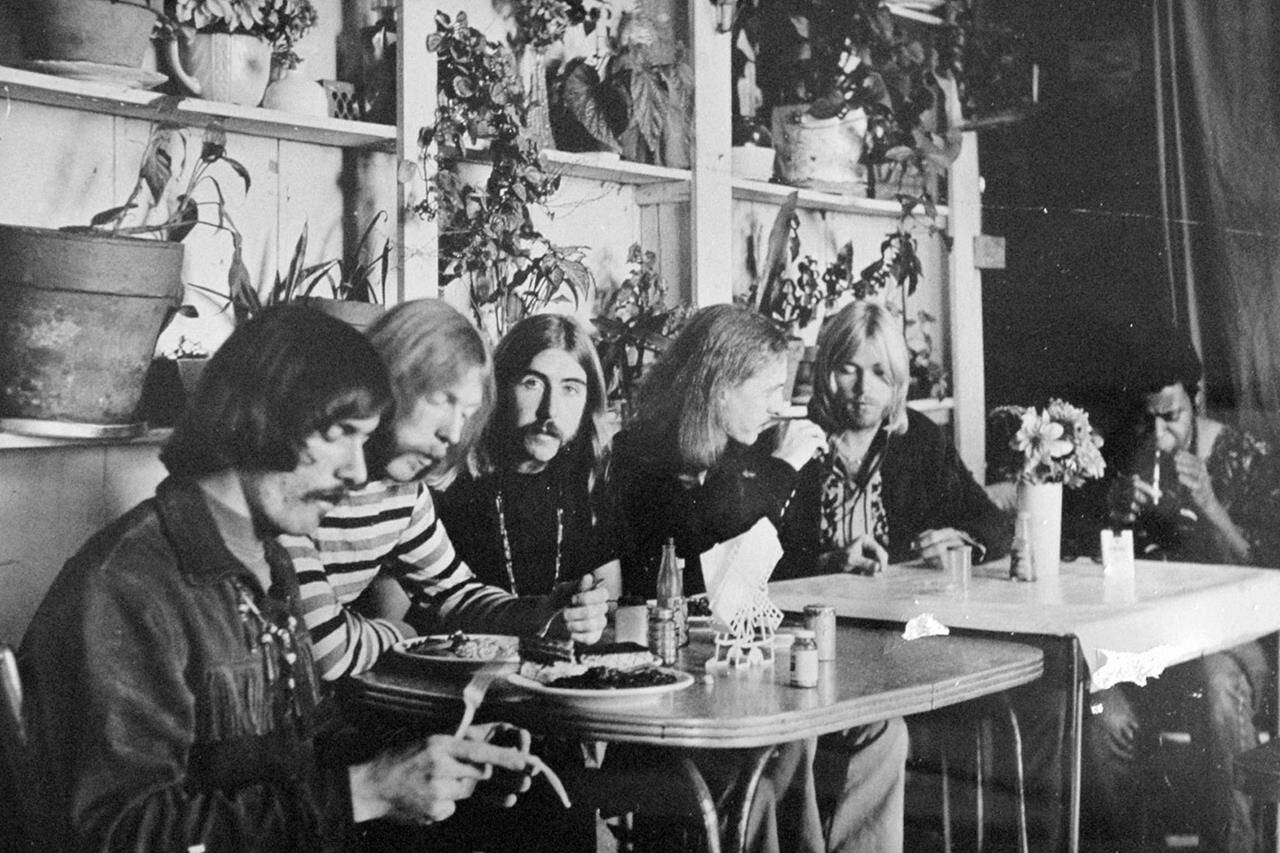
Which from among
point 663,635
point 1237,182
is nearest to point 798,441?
point 663,635

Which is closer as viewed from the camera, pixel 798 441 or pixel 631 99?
pixel 631 99

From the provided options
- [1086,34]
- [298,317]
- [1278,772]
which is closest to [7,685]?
[298,317]

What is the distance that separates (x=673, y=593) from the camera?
2.92 m

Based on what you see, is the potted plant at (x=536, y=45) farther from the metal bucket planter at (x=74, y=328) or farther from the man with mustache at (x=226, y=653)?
the metal bucket planter at (x=74, y=328)

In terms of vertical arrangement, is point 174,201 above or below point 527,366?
above

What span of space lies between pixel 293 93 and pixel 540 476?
0.97m

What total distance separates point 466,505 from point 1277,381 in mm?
2280

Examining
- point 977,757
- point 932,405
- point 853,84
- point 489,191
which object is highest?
point 853,84

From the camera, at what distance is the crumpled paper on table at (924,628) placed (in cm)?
320

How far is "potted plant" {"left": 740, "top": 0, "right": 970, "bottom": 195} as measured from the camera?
3.77 meters

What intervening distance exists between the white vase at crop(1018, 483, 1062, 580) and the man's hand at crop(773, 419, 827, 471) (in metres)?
0.57

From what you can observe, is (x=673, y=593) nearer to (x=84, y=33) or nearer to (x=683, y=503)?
(x=683, y=503)

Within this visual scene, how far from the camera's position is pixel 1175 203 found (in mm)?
3975

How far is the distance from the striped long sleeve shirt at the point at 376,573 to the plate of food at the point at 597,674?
0.18 meters
